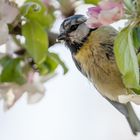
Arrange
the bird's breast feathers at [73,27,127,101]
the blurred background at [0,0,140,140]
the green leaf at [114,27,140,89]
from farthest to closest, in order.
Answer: the blurred background at [0,0,140,140]
the bird's breast feathers at [73,27,127,101]
the green leaf at [114,27,140,89]

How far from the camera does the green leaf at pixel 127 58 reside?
0.29 meters

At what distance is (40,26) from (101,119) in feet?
1.77

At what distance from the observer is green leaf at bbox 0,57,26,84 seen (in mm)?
427

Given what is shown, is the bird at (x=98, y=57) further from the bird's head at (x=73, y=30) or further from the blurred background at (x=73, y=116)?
the blurred background at (x=73, y=116)

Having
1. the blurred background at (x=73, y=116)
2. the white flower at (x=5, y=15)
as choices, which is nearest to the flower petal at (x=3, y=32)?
the white flower at (x=5, y=15)

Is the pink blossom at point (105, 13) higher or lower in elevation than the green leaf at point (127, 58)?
higher

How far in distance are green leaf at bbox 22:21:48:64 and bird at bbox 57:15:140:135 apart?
0.06 ft

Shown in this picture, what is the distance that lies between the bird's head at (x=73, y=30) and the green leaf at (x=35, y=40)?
0.06 feet

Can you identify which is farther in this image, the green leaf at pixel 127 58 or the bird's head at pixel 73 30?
the bird's head at pixel 73 30

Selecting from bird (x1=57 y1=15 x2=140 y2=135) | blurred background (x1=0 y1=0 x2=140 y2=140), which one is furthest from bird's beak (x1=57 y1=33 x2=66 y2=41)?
blurred background (x1=0 y1=0 x2=140 y2=140)

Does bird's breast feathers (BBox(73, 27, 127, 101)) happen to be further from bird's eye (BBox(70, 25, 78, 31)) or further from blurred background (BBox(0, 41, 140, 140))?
blurred background (BBox(0, 41, 140, 140))

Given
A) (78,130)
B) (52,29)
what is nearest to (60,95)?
(78,130)

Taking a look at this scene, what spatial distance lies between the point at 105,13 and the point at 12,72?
0.15 m

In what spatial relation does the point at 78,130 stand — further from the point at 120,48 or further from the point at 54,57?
the point at 120,48
